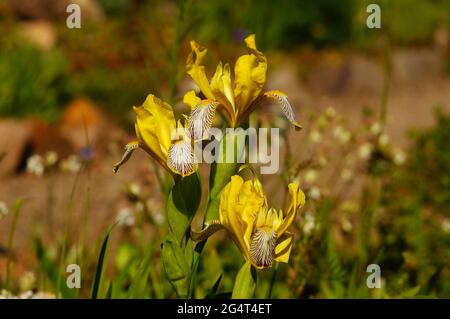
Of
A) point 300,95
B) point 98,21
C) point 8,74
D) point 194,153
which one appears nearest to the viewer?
point 194,153

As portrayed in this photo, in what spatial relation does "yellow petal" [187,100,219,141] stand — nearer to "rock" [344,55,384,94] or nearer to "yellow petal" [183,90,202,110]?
"yellow petal" [183,90,202,110]

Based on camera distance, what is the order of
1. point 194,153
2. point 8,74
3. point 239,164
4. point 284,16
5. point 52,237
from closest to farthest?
1. point 194,153
2. point 239,164
3. point 52,237
4. point 8,74
5. point 284,16

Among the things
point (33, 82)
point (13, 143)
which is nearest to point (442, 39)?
point (33, 82)

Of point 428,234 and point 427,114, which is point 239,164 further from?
point 427,114

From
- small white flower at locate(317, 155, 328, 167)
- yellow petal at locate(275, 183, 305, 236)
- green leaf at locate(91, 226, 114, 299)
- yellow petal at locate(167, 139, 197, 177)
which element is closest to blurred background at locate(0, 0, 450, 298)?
small white flower at locate(317, 155, 328, 167)

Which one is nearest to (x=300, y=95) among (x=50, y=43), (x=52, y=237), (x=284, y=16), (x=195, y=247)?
(x=284, y=16)
